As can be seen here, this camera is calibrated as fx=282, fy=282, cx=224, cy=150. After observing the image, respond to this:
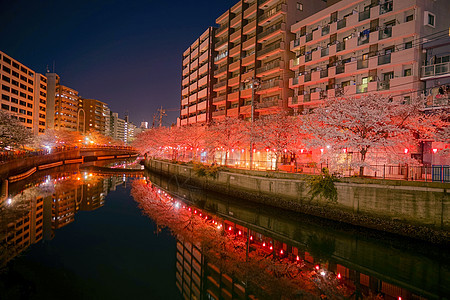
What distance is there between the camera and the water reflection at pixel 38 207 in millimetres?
16688

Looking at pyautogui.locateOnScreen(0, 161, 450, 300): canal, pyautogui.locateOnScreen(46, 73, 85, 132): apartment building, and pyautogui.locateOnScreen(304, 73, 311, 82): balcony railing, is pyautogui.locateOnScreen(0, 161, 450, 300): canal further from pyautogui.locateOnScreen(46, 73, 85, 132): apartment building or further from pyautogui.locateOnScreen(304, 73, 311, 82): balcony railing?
pyautogui.locateOnScreen(46, 73, 85, 132): apartment building

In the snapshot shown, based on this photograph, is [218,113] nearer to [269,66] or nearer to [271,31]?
[269,66]

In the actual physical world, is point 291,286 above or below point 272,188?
below

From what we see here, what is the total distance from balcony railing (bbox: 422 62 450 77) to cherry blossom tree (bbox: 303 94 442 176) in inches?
149

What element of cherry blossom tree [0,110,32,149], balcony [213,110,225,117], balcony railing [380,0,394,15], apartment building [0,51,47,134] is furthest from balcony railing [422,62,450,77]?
apartment building [0,51,47,134]

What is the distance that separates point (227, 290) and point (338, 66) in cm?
3166

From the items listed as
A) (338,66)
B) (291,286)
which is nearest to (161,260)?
(291,286)

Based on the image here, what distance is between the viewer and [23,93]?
93375 millimetres

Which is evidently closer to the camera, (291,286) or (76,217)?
(291,286)

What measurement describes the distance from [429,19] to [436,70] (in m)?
6.47

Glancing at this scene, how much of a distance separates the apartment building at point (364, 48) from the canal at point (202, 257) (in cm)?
1867

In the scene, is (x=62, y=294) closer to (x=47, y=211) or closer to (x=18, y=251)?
(x=18, y=251)

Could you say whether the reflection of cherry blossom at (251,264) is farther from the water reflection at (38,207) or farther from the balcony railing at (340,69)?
the balcony railing at (340,69)

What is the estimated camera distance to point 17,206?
23906mm
